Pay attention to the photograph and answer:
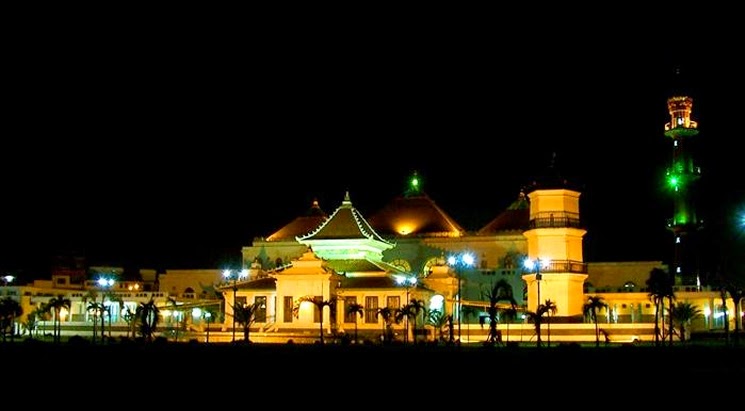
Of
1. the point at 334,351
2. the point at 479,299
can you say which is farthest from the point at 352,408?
the point at 479,299

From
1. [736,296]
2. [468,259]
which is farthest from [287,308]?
[736,296]

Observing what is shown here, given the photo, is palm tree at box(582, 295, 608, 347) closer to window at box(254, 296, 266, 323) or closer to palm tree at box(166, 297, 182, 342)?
window at box(254, 296, 266, 323)

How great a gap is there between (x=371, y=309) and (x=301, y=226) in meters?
22.9

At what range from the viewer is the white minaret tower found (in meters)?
60.2

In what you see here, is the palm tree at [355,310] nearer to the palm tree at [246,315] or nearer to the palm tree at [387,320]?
the palm tree at [387,320]

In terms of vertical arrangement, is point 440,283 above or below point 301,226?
below

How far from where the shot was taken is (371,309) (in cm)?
5988

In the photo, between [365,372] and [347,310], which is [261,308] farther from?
[365,372]

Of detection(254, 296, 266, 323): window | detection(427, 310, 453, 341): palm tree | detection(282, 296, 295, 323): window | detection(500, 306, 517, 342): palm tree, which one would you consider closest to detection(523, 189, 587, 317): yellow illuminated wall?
detection(500, 306, 517, 342): palm tree

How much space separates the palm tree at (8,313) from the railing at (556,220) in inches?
1130

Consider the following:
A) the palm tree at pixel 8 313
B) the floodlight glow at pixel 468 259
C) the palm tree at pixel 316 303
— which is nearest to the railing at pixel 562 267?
the floodlight glow at pixel 468 259

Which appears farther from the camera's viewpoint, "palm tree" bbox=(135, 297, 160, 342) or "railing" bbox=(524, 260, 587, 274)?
"railing" bbox=(524, 260, 587, 274)

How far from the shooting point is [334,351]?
44.3 m

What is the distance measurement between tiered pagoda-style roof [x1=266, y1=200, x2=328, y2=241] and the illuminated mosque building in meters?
0.20
